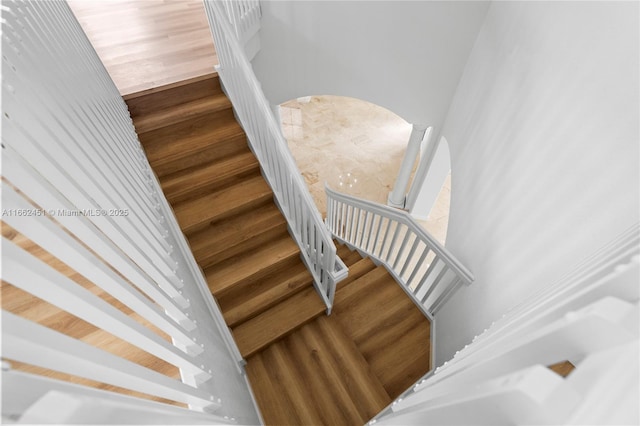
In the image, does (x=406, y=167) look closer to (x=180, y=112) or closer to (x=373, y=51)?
(x=373, y=51)

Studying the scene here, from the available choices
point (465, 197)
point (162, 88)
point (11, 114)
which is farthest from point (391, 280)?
point (11, 114)

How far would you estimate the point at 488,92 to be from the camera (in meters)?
2.71

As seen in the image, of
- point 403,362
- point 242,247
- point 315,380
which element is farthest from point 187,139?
point 403,362

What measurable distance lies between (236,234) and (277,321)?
32.3 inches

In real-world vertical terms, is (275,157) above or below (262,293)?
above

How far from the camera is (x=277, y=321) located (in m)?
2.52

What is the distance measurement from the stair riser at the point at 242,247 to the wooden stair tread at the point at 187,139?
2.65ft

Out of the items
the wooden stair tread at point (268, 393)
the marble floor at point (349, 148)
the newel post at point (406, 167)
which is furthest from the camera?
the marble floor at point (349, 148)

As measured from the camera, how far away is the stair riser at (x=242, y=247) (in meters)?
2.41

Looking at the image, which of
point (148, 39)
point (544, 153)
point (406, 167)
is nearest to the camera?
point (544, 153)

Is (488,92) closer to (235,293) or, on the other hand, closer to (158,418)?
(235,293)

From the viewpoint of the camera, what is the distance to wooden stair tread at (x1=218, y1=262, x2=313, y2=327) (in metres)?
2.40

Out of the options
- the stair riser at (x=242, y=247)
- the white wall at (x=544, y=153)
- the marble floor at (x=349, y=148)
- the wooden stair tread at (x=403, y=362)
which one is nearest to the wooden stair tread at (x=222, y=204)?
the stair riser at (x=242, y=247)

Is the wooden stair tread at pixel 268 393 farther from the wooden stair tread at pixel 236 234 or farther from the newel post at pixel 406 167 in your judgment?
the newel post at pixel 406 167
